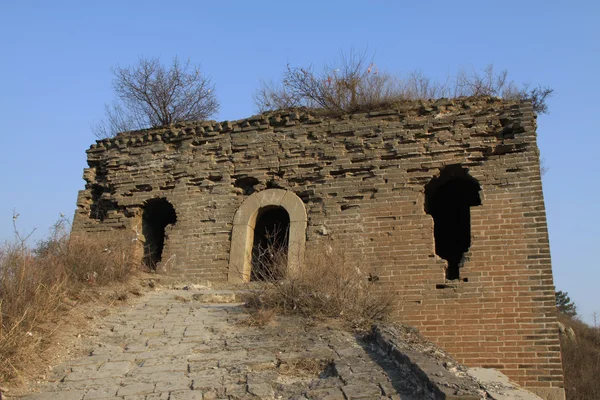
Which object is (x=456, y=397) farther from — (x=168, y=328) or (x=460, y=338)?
(x=460, y=338)

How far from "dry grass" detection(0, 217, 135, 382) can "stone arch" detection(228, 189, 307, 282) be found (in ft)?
5.94

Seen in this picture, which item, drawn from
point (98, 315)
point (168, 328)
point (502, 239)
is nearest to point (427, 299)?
point (502, 239)

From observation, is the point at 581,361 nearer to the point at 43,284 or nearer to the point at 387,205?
the point at 387,205

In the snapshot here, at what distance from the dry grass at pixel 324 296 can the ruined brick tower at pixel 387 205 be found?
555 mm

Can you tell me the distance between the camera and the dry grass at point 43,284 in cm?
558

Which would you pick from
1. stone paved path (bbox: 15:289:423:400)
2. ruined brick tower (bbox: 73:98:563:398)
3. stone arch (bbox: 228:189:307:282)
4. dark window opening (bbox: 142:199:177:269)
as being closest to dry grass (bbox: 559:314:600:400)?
ruined brick tower (bbox: 73:98:563:398)

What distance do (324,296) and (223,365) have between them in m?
1.78

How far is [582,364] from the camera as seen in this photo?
1812 cm

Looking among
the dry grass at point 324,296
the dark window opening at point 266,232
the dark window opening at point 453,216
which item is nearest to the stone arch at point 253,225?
the dark window opening at point 266,232

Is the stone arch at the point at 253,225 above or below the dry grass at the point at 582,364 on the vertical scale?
above

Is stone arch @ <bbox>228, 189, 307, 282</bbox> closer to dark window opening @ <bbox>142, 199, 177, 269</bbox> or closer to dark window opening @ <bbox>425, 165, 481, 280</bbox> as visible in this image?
dark window opening @ <bbox>142, 199, 177, 269</bbox>

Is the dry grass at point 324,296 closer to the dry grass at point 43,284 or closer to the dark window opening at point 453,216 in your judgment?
the dry grass at point 43,284

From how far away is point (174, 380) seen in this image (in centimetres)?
526

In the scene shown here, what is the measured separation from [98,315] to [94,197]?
5993mm
